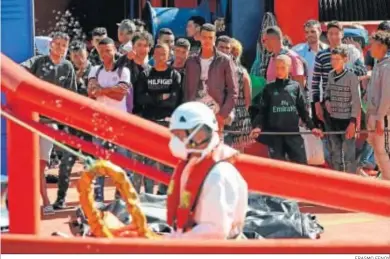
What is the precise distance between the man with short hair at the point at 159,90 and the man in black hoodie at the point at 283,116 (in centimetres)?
93

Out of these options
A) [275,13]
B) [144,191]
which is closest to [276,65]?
[144,191]

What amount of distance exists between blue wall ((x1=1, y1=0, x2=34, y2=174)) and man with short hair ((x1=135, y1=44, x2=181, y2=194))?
129 cm

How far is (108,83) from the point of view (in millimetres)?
8648

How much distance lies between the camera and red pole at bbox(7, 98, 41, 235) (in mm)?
5438

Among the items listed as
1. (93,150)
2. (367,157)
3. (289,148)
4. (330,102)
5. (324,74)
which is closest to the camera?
(93,150)

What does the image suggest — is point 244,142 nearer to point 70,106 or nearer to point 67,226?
point 67,226

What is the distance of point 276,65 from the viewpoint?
9133mm

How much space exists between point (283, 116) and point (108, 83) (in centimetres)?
167

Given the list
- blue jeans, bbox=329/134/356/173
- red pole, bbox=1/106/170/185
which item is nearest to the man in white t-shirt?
blue jeans, bbox=329/134/356/173

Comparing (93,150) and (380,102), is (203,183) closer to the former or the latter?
(93,150)

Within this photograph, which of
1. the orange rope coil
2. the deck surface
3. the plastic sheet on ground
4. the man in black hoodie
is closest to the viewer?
the orange rope coil

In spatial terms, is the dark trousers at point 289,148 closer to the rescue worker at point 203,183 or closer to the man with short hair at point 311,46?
the man with short hair at point 311,46

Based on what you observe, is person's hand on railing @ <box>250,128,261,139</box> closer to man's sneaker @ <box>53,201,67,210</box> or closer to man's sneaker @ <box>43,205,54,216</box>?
man's sneaker @ <box>53,201,67,210</box>

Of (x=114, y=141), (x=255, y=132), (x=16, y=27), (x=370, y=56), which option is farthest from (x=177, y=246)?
(x=370, y=56)
